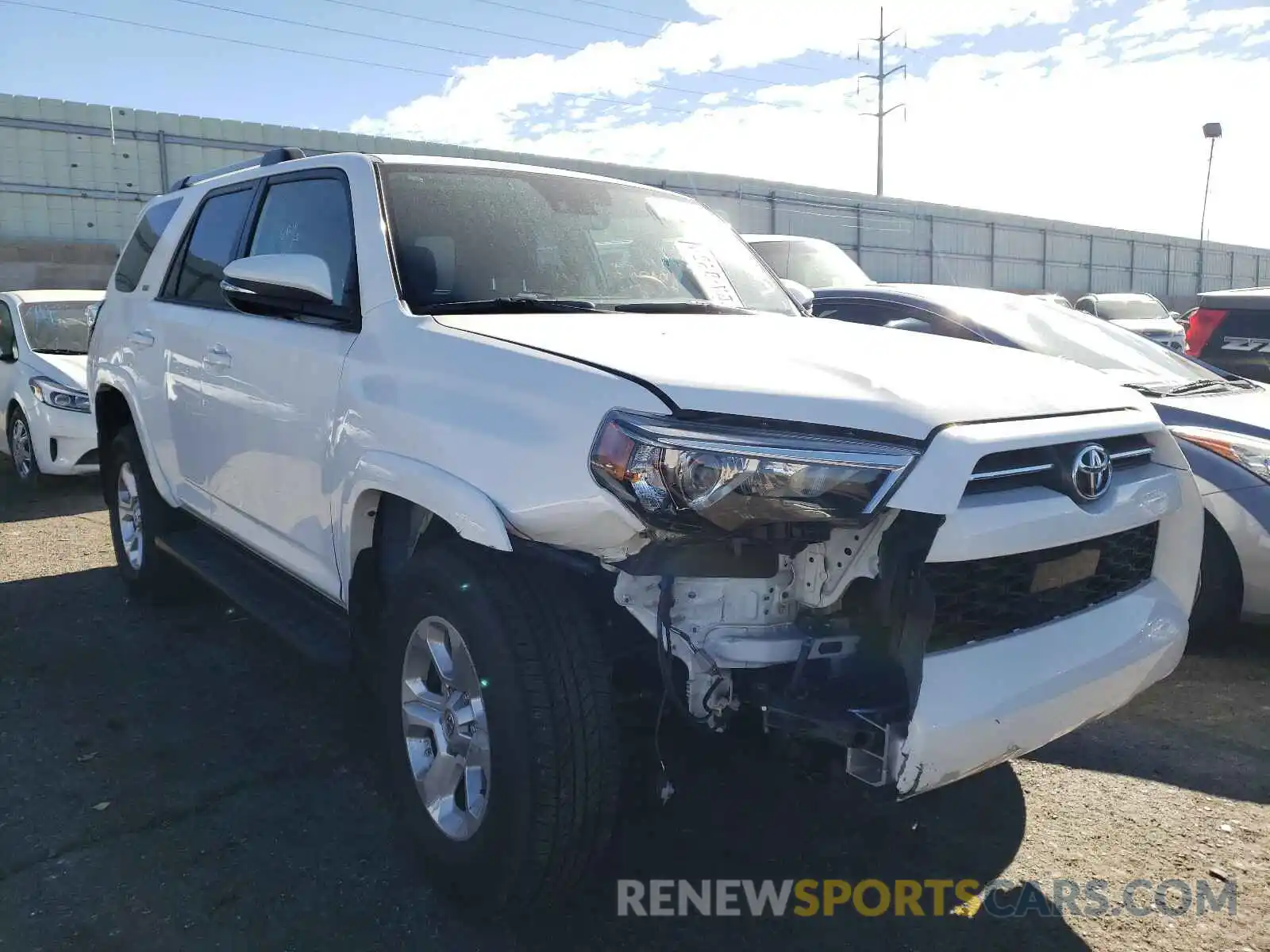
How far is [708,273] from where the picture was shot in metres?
3.61

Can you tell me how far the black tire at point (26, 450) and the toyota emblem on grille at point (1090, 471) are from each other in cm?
Answer: 813

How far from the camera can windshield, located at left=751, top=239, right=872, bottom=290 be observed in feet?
29.5

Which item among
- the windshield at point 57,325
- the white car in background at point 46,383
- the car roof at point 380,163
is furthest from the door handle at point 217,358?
the windshield at point 57,325

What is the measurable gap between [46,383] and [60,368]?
0.18m

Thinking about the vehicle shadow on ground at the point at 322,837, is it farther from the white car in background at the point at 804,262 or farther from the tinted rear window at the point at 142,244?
the white car in background at the point at 804,262

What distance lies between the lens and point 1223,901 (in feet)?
8.61

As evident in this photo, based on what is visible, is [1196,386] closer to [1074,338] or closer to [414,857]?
[1074,338]

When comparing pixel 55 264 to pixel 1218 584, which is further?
pixel 55 264

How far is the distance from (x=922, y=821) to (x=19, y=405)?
26.7 ft

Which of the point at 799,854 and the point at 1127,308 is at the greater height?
the point at 1127,308

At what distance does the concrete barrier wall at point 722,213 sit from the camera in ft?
47.9

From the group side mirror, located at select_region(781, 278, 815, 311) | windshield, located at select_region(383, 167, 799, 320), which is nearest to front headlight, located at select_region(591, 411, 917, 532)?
windshield, located at select_region(383, 167, 799, 320)

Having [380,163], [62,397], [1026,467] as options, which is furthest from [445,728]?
[62,397]

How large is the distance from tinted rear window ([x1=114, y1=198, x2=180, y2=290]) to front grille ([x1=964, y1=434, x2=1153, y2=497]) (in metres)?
4.02
